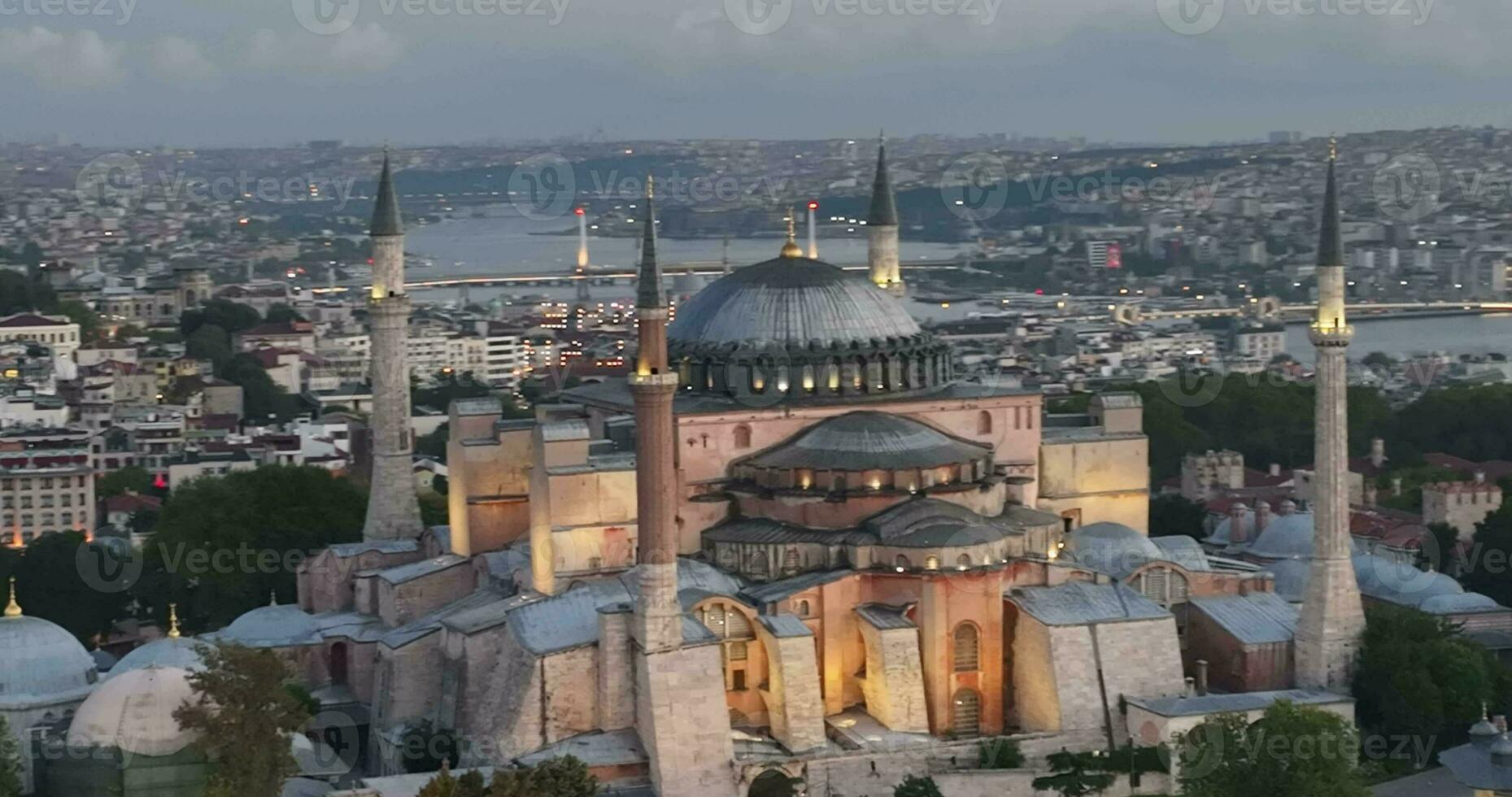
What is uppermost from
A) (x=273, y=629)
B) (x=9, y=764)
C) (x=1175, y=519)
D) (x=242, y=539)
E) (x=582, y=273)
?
(x=582, y=273)

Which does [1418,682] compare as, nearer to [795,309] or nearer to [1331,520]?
[1331,520]

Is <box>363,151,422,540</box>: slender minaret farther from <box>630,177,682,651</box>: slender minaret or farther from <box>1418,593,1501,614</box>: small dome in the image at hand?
<box>1418,593,1501,614</box>: small dome

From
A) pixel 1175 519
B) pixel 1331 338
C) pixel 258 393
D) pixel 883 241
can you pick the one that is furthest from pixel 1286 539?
pixel 258 393

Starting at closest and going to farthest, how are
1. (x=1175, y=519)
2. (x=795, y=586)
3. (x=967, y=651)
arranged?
(x=967, y=651) < (x=795, y=586) < (x=1175, y=519)

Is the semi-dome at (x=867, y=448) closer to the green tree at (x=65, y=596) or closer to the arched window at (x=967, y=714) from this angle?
the arched window at (x=967, y=714)

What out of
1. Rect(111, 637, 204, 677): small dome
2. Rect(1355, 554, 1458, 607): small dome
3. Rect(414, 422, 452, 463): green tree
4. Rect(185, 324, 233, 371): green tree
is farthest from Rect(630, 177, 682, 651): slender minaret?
Rect(185, 324, 233, 371): green tree

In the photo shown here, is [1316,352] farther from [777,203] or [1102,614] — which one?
[777,203]

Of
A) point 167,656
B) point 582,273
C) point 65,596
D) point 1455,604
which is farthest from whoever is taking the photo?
point 582,273
